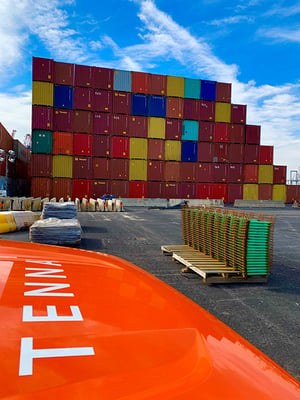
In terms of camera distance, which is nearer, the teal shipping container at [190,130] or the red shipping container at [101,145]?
the red shipping container at [101,145]

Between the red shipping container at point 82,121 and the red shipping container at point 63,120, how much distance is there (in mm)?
382

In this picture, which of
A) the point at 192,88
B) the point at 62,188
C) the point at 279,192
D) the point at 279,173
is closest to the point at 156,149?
the point at 192,88

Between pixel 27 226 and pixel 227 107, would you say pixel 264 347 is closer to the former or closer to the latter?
pixel 27 226

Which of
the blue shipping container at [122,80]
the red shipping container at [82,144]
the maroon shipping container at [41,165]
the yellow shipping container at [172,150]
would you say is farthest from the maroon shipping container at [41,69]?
the yellow shipping container at [172,150]

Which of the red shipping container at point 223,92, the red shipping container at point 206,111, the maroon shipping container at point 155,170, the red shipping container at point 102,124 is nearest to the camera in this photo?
the red shipping container at point 102,124

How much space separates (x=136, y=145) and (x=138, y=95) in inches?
206

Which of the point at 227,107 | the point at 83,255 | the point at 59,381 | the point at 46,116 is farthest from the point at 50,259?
the point at 227,107

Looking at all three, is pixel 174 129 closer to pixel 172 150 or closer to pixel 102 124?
pixel 172 150

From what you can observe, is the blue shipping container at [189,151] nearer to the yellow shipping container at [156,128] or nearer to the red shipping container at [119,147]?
the yellow shipping container at [156,128]

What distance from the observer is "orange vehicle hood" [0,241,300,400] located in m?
0.88

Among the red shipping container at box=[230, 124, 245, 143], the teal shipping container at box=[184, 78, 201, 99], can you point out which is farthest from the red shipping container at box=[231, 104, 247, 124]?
the teal shipping container at box=[184, 78, 201, 99]

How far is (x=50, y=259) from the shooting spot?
7.21 feet

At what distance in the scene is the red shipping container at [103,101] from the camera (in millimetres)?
30594

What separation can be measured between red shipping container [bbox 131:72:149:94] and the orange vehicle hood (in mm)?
32331
